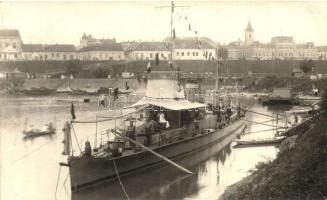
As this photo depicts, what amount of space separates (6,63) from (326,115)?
77.8 m

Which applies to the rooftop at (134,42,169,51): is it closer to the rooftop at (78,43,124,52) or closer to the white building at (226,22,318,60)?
the rooftop at (78,43,124,52)

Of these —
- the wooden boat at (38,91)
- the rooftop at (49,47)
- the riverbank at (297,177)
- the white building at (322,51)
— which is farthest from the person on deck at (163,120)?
the white building at (322,51)

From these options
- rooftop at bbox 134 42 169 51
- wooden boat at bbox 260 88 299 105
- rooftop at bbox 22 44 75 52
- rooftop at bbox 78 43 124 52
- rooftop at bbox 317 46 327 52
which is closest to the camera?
wooden boat at bbox 260 88 299 105

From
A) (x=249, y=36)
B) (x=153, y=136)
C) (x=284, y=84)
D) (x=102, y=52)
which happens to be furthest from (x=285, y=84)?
(x=249, y=36)

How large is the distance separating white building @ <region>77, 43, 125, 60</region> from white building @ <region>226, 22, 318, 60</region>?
36.1m

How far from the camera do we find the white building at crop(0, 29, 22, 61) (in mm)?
93938

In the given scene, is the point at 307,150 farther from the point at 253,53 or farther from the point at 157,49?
the point at 253,53

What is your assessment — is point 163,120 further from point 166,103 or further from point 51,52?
point 51,52

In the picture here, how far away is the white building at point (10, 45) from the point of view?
93938 mm

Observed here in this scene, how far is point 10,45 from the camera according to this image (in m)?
94.9

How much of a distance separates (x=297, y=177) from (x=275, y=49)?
122m

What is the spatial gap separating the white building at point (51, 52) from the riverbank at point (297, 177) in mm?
98435

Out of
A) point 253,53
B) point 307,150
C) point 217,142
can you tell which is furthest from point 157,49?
point 307,150

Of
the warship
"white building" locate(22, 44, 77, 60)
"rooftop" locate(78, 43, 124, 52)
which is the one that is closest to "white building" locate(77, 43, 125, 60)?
"rooftop" locate(78, 43, 124, 52)
